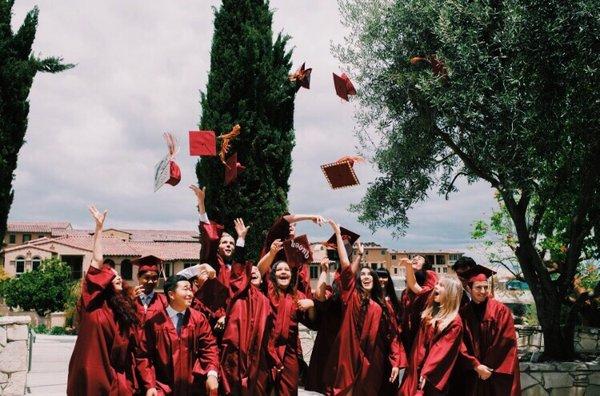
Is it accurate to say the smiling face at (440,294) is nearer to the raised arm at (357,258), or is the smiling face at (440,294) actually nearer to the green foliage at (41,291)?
the raised arm at (357,258)

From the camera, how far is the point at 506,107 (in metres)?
7.78

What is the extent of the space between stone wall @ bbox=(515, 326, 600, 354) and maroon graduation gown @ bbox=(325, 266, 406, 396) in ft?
27.2

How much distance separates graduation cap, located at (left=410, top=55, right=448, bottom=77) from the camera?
8438 millimetres

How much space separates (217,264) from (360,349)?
1.67 m

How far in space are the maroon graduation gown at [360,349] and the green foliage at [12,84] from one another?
8.35 metres

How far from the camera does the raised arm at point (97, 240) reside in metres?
4.89

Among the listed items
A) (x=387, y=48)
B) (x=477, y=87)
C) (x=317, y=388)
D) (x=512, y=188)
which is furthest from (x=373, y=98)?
(x=317, y=388)

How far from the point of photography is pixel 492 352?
5102 millimetres

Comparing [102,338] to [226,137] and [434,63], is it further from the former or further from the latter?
[434,63]

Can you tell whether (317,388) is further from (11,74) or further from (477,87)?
(11,74)

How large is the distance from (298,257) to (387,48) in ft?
16.3

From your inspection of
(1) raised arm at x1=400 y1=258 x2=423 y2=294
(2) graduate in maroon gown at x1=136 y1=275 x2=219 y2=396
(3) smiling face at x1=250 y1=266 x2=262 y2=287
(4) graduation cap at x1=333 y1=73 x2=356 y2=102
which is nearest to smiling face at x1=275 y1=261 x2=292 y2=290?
(3) smiling face at x1=250 y1=266 x2=262 y2=287

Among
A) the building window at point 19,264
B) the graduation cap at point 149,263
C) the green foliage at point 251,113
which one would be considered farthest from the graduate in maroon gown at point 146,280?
the building window at point 19,264

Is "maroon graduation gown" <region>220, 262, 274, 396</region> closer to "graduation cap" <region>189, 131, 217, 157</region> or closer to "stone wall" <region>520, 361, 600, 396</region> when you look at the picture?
"graduation cap" <region>189, 131, 217, 157</region>
